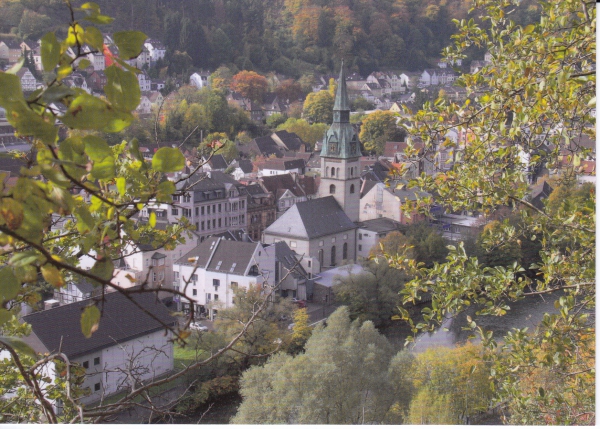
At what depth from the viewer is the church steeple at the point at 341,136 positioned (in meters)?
14.1

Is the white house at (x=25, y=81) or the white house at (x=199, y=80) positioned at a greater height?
the white house at (x=199, y=80)

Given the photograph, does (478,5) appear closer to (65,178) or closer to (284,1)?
(65,178)

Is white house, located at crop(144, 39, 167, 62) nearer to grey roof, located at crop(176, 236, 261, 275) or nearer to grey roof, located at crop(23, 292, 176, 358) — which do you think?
grey roof, located at crop(176, 236, 261, 275)

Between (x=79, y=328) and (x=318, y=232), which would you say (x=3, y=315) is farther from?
(x=318, y=232)

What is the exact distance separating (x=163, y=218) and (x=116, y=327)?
16.2 feet

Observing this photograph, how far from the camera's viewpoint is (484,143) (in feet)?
7.23

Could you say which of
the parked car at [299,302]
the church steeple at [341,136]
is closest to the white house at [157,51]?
the church steeple at [341,136]

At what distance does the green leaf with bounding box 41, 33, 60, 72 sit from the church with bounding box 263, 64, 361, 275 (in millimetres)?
11416

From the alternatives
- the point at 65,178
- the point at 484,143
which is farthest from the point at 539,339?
the point at 65,178

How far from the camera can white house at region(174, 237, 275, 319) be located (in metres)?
9.91

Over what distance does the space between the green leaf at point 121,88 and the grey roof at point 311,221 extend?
1215 centimetres

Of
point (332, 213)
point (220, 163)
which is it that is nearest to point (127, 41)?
point (332, 213)

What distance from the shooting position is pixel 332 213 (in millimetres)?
13719

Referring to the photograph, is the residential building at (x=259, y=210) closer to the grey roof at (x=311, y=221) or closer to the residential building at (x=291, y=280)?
the grey roof at (x=311, y=221)
